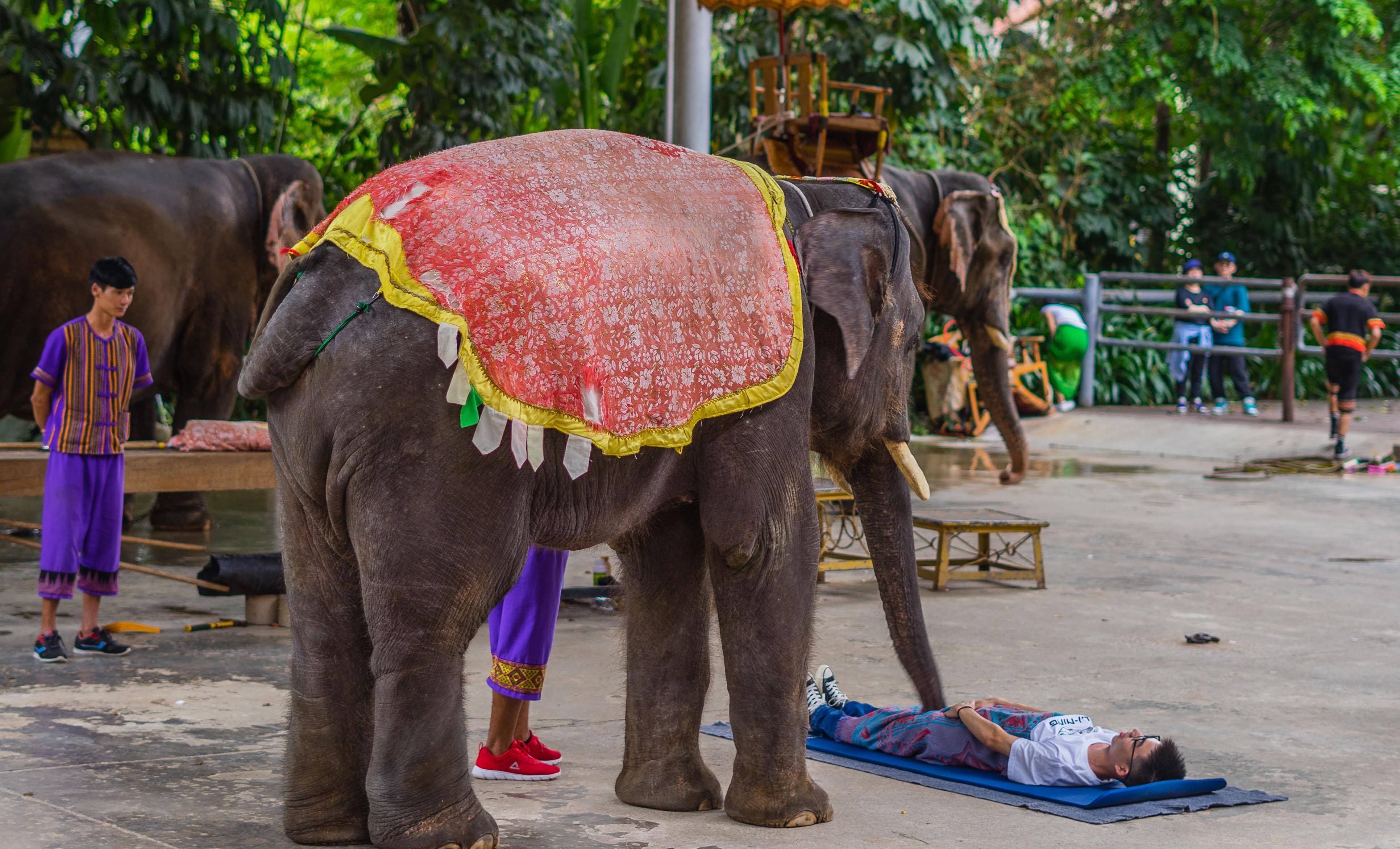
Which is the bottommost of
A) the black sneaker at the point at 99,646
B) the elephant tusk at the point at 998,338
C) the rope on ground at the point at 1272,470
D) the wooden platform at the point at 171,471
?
the black sneaker at the point at 99,646

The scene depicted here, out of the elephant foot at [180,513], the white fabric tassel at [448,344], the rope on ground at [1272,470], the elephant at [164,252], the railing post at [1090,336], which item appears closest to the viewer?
the white fabric tassel at [448,344]

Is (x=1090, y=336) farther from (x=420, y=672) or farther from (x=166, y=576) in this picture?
(x=420, y=672)

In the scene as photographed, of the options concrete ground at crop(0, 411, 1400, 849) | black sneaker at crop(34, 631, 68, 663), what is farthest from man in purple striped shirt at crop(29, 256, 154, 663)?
concrete ground at crop(0, 411, 1400, 849)

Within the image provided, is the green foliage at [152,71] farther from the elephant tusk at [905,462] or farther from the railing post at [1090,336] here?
the railing post at [1090,336]

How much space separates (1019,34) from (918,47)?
6.40 meters

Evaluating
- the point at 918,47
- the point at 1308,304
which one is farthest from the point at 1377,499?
the point at 1308,304

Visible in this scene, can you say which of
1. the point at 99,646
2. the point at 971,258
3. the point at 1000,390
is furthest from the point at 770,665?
the point at 971,258

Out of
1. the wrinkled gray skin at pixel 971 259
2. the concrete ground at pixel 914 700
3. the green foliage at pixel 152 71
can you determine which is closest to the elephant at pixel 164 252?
the concrete ground at pixel 914 700

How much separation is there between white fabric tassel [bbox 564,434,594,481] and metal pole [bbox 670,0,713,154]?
4.89m

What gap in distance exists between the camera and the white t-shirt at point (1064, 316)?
54.6 ft

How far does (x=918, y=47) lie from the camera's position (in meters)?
11.9

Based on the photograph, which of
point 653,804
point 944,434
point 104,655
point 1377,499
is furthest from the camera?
point 944,434

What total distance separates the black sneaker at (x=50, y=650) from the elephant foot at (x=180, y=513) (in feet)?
11.0

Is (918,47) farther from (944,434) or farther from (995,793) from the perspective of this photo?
(995,793)
